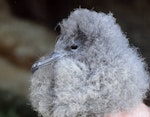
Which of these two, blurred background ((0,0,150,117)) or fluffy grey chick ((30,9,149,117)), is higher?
blurred background ((0,0,150,117))

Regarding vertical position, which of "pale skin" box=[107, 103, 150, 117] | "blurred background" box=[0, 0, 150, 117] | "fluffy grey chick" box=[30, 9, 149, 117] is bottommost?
"pale skin" box=[107, 103, 150, 117]

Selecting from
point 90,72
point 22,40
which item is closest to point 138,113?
point 90,72

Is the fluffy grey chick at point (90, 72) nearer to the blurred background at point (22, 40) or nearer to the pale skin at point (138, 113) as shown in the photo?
the pale skin at point (138, 113)

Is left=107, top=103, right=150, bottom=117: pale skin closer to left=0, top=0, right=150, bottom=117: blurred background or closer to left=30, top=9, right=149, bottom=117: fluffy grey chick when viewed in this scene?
left=30, top=9, right=149, bottom=117: fluffy grey chick

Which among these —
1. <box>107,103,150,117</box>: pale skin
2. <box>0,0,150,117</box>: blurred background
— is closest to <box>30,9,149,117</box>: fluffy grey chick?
<box>107,103,150,117</box>: pale skin

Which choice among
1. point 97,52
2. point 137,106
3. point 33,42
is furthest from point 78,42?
point 33,42

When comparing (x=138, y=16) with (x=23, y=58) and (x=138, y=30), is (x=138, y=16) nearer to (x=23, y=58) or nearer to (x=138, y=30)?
(x=138, y=30)

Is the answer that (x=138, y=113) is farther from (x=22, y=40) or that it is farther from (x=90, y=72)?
(x=22, y=40)

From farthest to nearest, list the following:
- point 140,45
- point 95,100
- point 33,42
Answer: point 33,42 < point 140,45 < point 95,100

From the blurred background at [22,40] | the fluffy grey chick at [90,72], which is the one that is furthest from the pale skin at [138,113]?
the blurred background at [22,40]
